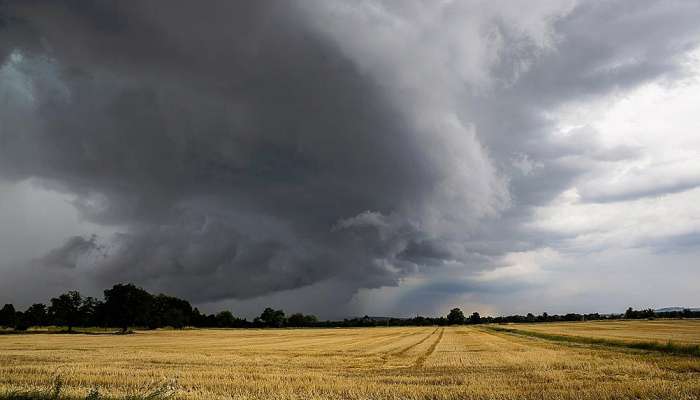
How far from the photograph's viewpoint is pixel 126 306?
112 m

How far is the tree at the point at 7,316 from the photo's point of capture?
13950 cm

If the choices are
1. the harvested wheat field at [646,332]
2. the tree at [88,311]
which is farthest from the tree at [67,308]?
the harvested wheat field at [646,332]

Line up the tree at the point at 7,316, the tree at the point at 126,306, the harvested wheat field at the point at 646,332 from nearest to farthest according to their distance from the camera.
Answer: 1. the harvested wheat field at the point at 646,332
2. the tree at the point at 126,306
3. the tree at the point at 7,316

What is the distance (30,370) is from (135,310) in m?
97.9

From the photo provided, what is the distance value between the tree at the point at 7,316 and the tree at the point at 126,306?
47.9 metres

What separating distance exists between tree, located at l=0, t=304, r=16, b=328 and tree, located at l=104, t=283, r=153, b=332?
47.9 m

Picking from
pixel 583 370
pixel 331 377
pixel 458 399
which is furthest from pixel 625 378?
pixel 331 377

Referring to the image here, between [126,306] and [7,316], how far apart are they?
59035 millimetres

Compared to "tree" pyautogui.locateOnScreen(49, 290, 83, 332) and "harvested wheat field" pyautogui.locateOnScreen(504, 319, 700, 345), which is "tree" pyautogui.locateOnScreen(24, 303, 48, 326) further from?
"harvested wheat field" pyautogui.locateOnScreen(504, 319, 700, 345)

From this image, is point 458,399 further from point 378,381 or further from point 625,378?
point 625,378

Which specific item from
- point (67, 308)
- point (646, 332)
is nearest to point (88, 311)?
point (67, 308)

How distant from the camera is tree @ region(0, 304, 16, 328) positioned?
13950 cm

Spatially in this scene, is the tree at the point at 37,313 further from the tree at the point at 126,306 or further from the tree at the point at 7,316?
the tree at the point at 126,306

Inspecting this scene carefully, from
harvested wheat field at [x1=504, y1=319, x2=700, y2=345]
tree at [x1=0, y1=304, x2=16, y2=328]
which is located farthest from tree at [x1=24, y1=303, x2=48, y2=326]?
harvested wheat field at [x1=504, y1=319, x2=700, y2=345]
